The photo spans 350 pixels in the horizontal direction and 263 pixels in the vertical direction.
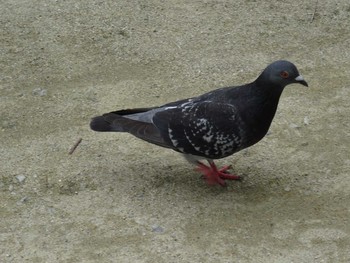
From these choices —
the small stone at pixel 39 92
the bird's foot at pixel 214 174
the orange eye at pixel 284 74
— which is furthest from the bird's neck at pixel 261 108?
the small stone at pixel 39 92

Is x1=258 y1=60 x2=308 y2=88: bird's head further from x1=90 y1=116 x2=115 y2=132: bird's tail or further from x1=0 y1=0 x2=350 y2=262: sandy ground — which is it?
x1=90 y1=116 x2=115 y2=132: bird's tail

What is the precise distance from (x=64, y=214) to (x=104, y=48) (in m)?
2.76

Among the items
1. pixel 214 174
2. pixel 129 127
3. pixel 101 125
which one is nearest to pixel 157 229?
pixel 214 174

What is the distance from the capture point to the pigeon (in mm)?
6133

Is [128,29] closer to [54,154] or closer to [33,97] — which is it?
[33,97]

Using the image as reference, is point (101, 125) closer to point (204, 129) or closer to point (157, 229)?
point (204, 129)

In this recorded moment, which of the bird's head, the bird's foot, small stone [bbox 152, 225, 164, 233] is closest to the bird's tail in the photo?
the bird's foot

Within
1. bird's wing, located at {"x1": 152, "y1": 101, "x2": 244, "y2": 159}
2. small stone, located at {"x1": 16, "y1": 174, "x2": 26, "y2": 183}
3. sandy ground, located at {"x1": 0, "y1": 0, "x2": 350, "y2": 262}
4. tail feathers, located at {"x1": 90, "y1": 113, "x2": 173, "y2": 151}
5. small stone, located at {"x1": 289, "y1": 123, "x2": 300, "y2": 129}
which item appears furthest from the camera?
small stone, located at {"x1": 289, "y1": 123, "x2": 300, "y2": 129}

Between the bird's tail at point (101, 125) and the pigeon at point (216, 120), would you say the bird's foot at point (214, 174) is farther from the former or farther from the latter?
the bird's tail at point (101, 125)

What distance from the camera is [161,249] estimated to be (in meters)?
5.79

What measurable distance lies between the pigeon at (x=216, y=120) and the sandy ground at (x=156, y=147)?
45 cm

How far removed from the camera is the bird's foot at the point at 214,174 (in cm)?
657

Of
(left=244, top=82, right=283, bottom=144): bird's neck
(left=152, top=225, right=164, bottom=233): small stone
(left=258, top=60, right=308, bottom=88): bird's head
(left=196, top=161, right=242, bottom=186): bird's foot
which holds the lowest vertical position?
(left=152, top=225, right=164, bottom=233): small stone

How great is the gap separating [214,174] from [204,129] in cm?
54
